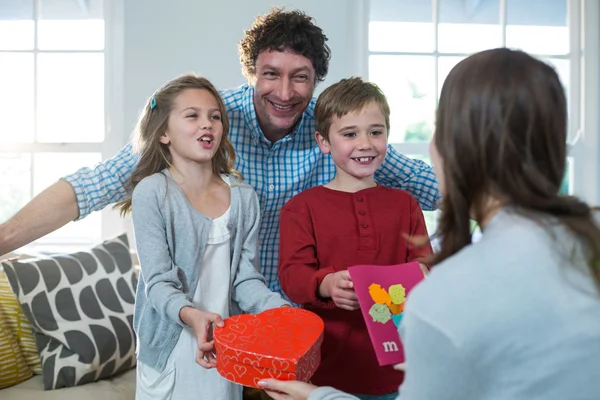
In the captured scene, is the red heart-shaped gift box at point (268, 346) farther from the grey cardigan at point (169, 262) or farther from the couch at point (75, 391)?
the couch at point (75, 391)

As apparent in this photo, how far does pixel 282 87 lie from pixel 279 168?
0.25 metres

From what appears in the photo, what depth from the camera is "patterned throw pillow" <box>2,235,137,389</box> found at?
7.46 feet

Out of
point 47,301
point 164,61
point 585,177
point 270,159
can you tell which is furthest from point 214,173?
point 585,177

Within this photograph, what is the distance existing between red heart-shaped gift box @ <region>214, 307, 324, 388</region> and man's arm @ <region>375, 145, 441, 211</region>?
756mm

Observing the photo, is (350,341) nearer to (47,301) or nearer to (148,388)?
(148,388)

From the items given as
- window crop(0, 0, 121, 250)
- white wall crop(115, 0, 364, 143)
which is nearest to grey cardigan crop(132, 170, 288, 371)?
white wall crop(115, 0, 364, 143)

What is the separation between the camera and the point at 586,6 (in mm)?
3904

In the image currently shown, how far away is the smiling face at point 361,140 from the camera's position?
1.68 m

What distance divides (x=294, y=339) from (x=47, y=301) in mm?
1306

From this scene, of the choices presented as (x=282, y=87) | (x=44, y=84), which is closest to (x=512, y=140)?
(x=282, y=87)

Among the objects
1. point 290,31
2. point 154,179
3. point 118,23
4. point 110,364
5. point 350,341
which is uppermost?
point 118,23

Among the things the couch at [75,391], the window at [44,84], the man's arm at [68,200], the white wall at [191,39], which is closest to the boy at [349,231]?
the man's arm at [68,200]

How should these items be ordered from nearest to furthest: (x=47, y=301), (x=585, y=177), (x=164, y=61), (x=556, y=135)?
(x=556, y=135) < (x=47, y=301) < (x=164, y=61) < (x=585, y=177)

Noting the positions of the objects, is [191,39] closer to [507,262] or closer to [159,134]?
[159,134]
